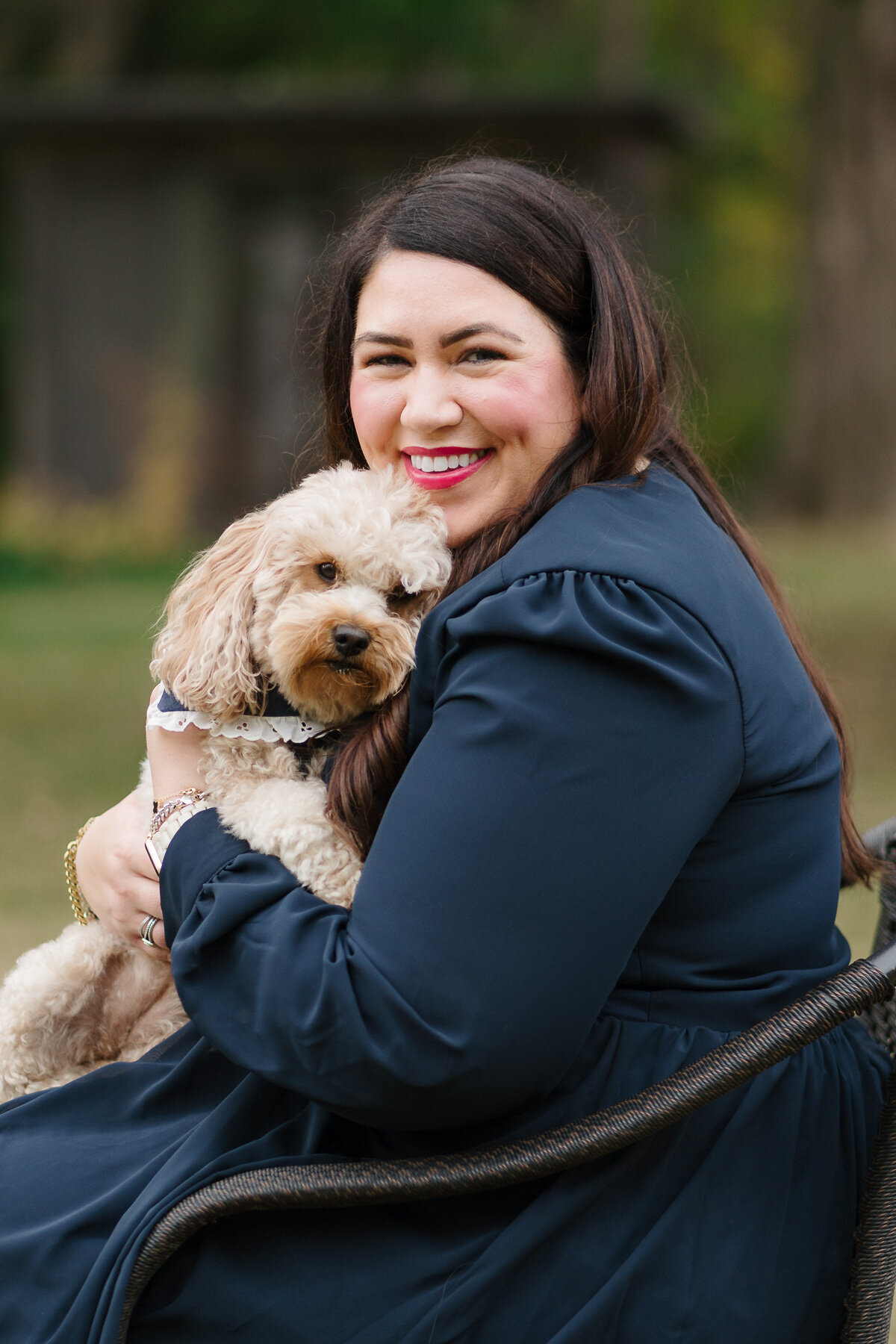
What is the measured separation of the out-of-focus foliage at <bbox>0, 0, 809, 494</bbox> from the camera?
21.0 meters

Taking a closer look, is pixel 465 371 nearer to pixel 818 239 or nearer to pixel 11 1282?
pixel 11 1282

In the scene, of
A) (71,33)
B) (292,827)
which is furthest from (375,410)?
(71,33)

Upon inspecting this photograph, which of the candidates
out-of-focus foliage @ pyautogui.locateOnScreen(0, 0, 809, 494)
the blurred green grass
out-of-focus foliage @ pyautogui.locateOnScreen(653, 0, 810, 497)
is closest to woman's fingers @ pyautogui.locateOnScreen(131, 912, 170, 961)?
the blurred green grass

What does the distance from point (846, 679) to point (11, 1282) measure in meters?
7.47

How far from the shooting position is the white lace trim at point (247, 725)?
7.66 ft

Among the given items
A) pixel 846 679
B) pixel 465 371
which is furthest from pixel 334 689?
pixel 846 679

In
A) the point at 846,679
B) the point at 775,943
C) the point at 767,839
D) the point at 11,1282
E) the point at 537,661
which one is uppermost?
the point at 537,661

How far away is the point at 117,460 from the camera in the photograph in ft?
46.9

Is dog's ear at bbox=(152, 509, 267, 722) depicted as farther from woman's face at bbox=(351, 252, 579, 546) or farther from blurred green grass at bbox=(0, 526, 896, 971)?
blurred green grass at bbox=(0, 526, 896, 971)

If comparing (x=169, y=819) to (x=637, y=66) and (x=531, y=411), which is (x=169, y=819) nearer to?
(x=531, y=411)

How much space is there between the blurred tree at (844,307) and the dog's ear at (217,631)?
15.5 metres

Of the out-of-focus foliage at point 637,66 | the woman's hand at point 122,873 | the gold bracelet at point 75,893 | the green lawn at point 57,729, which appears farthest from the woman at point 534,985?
the out-of-focus foliage at point 637,66

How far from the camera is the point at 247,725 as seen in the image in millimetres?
2367

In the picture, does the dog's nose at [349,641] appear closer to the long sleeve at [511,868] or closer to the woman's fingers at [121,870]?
the woman's fingers at [121,870]
